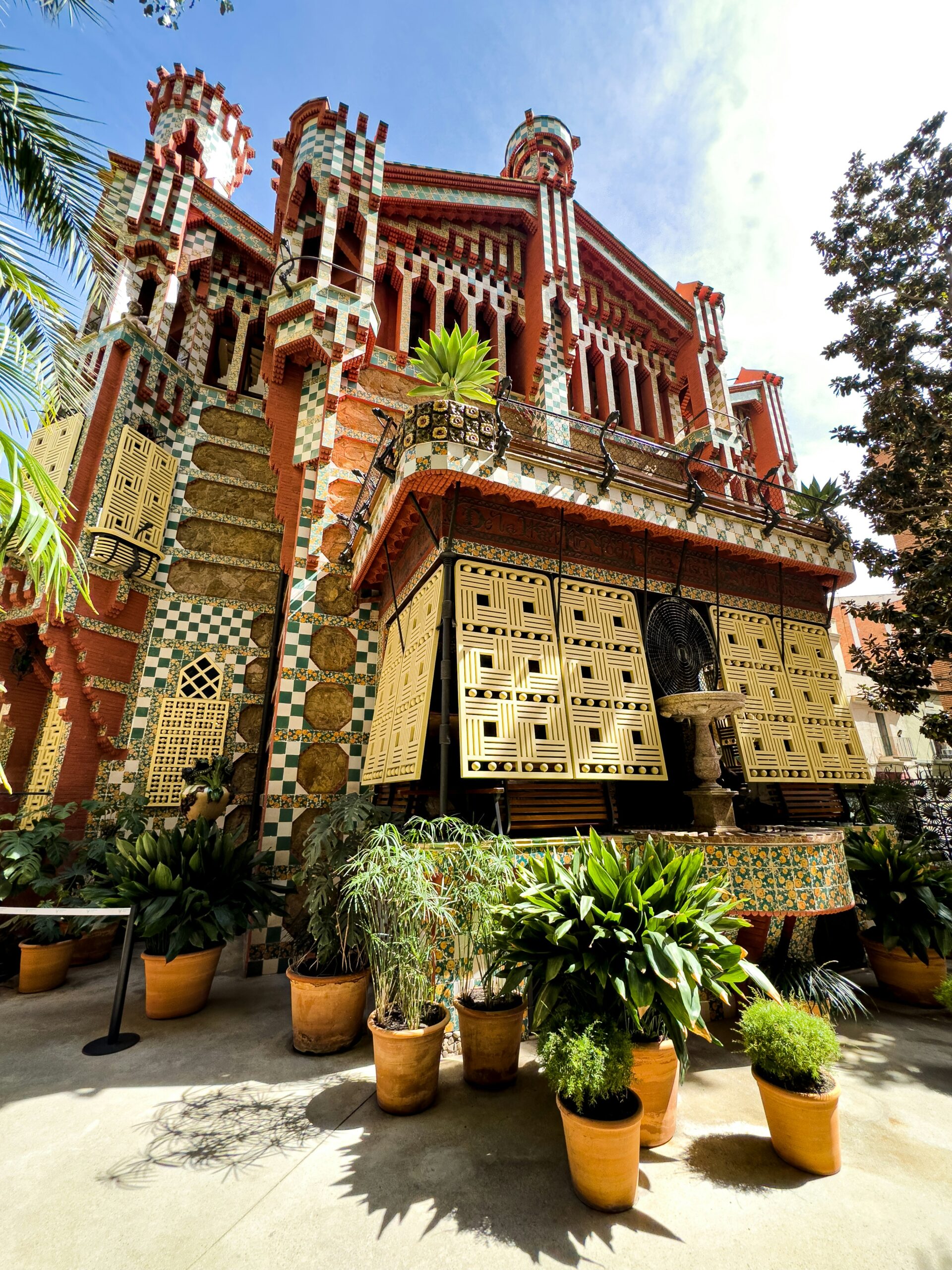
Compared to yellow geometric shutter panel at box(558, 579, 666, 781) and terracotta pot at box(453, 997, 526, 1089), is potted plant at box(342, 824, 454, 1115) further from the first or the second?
yellow geometric shutter panel at box(558, 579, 666, 781)

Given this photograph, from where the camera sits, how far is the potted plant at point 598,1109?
8.84ft

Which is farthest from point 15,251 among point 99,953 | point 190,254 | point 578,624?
point 190,254

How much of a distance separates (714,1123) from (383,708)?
528 cm

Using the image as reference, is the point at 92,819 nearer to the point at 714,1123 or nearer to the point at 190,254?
the point at 714,1123

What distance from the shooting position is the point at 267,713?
927 cm

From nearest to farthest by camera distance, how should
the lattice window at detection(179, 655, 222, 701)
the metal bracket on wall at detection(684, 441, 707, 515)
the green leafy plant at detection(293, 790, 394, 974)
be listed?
the green leafy plant at detection(293, 790, 394, 974)
the metal bracket on wall at detection(684, 441, 707, 515)
the lattice window at detection(179, 655, 222, 701)

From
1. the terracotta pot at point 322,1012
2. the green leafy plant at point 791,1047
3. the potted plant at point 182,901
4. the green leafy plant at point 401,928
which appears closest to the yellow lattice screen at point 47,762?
the potted plant at point 182,901

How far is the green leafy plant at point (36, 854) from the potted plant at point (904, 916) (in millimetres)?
9632

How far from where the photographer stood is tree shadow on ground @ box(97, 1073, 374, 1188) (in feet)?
10.3

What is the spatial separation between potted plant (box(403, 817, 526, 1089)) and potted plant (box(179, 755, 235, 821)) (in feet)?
15.8

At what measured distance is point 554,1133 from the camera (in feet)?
11.1

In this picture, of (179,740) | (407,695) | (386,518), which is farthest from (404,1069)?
(179,740)

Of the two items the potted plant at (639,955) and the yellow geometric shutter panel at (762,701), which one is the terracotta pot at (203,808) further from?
the yellow geometric shutter panel at (762,701)

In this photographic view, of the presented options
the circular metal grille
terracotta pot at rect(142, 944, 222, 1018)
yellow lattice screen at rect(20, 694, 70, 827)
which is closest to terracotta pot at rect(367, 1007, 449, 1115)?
terracotta pot at rect(142, 944, 222, 1018)
